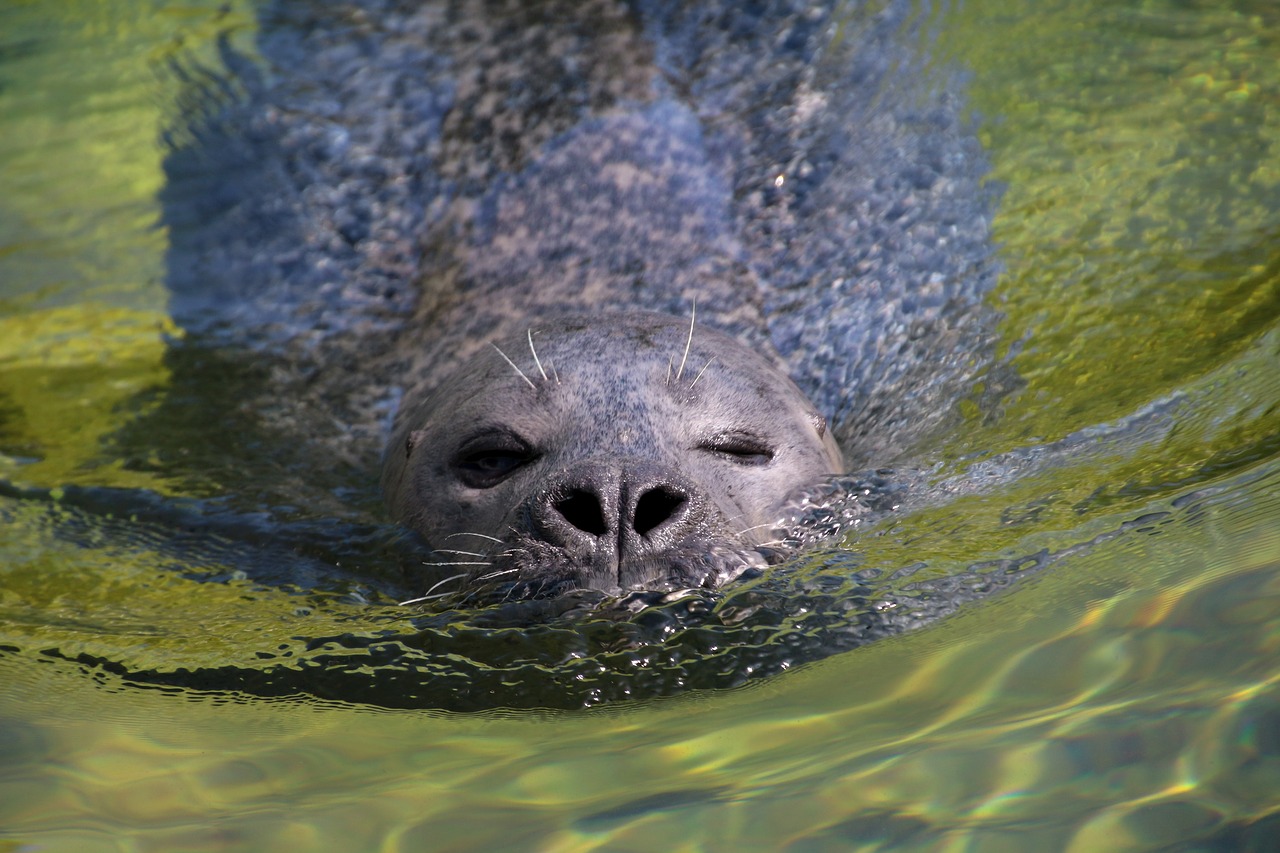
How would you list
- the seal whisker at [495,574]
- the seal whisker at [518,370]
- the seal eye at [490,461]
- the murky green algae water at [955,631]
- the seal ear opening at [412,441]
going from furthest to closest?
the seal ear opening at [412,441] → the seal whisker at [518,370] → the seal eye at [490,461] → the seal whisker at [495,574] → the murky green algae water at [955,631]

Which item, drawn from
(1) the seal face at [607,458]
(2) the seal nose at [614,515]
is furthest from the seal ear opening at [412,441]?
(2) the seal nose at [614,515]

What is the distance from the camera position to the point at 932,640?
11.7 ft

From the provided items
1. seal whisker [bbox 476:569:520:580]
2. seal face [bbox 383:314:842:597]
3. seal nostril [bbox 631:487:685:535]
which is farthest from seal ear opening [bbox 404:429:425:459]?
seal nostril [bbox 631:487:685:535]

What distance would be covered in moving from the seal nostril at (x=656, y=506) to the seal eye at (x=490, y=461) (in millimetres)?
672

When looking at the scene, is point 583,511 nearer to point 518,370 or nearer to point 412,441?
point 518,370

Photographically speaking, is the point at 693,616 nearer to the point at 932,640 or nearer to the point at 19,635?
the point at 932,640

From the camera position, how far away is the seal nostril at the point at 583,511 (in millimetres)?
3758

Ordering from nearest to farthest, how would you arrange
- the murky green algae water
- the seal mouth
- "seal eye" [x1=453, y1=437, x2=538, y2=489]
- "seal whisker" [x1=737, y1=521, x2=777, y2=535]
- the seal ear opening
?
the murky green algae water < the seal mouth < "seal whisker" [x1=737, y1=521, x2=777, y2=535] < "seal eye" [x1=453, y1=437, x2=538, y2=489] < the seal ear opening

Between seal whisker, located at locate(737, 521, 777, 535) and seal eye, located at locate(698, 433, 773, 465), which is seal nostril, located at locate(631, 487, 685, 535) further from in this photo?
seal eye, located at locate(698, 433, 773, 465)

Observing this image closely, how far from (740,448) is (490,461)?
83 cm

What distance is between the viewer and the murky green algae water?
278 cm

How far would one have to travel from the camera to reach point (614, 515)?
3721mm

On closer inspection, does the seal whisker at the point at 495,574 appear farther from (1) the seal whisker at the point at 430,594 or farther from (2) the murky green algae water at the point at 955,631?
(2) the murky green algae water at the point at 955,631

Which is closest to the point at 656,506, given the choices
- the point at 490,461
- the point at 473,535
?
the point at 473,535
